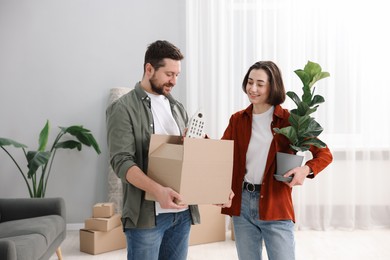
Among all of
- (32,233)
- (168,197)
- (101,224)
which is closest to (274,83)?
(168,197)

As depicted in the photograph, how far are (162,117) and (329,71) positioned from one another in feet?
9.96

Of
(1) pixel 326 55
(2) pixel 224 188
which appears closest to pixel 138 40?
(1) pixel 326 55

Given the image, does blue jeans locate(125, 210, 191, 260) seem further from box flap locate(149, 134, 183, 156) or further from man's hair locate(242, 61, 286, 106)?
man's hair locate(242, 61, 286, 106)

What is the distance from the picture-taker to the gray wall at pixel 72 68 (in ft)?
13.9

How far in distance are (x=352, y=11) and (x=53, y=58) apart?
300 centimetres

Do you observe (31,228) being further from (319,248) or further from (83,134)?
(319,248)

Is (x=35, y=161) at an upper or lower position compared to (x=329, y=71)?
lower

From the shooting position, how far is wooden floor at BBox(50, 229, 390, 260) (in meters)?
3.37

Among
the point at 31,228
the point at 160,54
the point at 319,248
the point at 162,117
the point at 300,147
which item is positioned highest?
the point at 160,54

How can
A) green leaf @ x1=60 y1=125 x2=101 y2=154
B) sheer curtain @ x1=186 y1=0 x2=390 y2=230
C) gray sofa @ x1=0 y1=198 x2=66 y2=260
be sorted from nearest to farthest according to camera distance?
gray sofa @ x1=0 y1=198 x2=66 y2=260, green leaf @ x1=60 y1=125 x2=101 y2=154, sheer curtain @ x1=186 y1=0 x2=390 y2=230

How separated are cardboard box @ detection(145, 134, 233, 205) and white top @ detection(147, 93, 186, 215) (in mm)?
111

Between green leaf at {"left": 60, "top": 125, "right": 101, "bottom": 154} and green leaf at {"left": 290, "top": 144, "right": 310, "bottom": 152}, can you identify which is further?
green leaf at {"left": 60, "top": 125, "right": 101, "bottom": 154}

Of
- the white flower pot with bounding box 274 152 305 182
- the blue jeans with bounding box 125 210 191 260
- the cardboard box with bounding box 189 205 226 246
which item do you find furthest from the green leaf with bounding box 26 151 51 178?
the white flower pot with bounding box 274 152 305 182

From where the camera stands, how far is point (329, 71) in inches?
167
